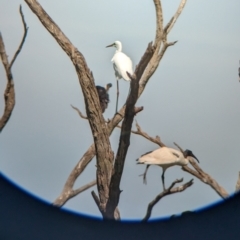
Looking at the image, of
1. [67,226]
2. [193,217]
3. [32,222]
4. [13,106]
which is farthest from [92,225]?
[13,106]

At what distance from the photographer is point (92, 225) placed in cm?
226

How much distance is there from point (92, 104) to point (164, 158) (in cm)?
41

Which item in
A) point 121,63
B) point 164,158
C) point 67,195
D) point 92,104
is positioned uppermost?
point 121,63

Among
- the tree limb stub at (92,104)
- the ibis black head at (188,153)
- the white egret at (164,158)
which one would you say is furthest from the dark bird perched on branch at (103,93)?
the ibis black head at (188,153)

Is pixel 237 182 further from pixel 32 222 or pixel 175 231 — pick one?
pixel 32 222

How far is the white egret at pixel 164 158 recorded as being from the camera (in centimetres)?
214

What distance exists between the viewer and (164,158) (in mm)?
2170

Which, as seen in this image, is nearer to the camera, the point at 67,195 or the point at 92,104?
the point at 92,104

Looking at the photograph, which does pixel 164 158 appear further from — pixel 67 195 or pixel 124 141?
pixel 67 195

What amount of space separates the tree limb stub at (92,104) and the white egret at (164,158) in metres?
0.16

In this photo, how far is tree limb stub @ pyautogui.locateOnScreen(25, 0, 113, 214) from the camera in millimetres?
2105

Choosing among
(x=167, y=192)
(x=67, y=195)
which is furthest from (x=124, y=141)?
(x=67, y=195)

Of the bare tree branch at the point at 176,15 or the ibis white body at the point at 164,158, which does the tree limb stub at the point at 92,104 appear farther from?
the bare tree branch at the point at 176,15

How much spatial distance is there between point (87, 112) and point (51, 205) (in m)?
0.48
